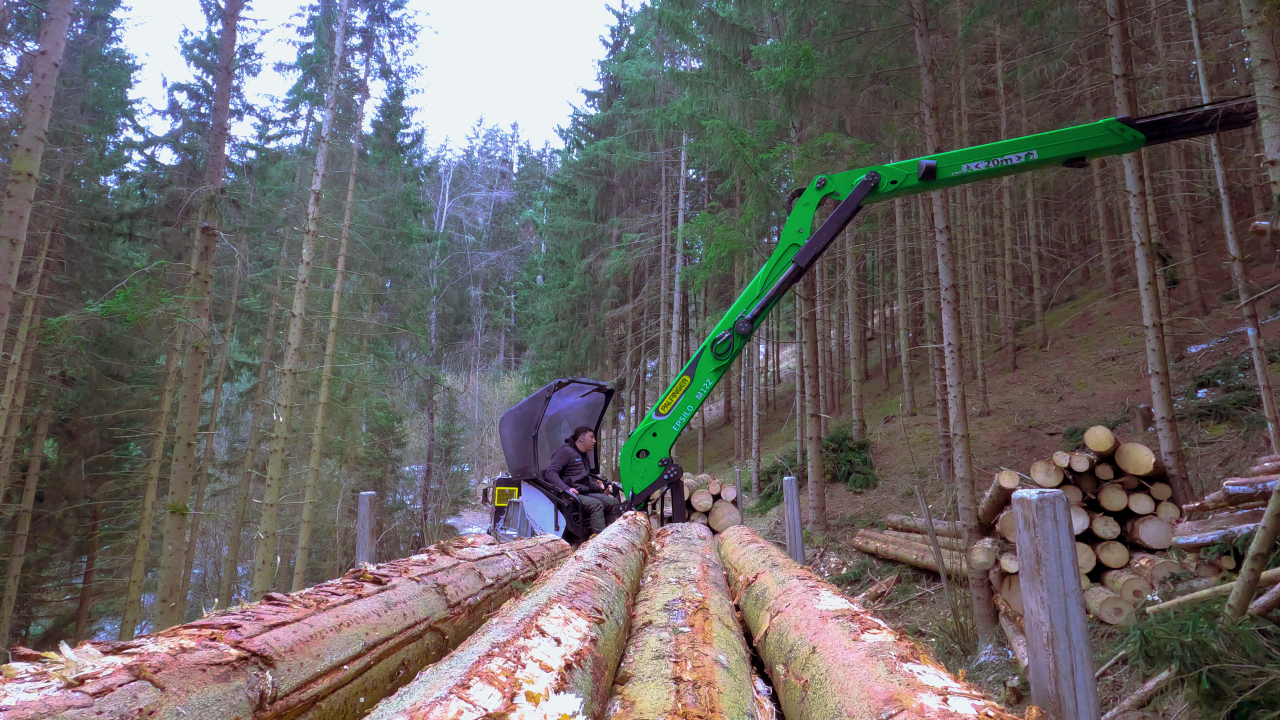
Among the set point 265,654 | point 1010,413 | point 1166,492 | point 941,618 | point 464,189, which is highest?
point 464,189

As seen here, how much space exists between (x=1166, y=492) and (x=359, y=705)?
6335 millimetres

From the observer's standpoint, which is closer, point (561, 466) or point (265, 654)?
point (265, 654)

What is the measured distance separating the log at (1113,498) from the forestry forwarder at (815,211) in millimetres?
2755

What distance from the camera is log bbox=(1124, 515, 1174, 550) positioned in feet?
18.0

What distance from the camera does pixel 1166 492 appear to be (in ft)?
18.6

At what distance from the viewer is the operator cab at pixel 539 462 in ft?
20.6

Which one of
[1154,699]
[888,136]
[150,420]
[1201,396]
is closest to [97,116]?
[150,420]

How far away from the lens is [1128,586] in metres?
5.20

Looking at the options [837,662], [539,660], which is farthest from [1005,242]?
[539,660]

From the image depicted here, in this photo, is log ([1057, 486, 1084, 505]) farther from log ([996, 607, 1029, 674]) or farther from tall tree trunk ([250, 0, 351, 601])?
tall tree trunk ([250, 0, 351, 601])

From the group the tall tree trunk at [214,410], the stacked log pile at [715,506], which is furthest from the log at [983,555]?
the tall tree trunk at [214,410]

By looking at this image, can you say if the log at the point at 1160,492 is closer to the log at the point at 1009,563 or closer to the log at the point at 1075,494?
the log at the point at 1075,494

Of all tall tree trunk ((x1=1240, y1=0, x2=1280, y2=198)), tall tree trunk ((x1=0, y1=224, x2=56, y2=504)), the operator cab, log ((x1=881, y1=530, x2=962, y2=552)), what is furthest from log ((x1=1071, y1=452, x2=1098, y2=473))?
tall tree trunk ((x1=0, y1=224, x2=56, y2=504))

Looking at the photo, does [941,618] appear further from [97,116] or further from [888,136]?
[97,116]
